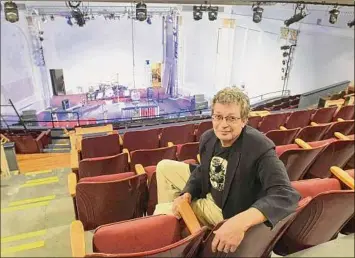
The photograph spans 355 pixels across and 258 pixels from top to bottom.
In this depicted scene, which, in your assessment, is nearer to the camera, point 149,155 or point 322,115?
point 149,155

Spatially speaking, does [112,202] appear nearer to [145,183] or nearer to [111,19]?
[145,183]

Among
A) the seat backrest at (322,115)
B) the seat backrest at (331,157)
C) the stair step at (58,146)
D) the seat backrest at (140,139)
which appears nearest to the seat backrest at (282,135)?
the seat backrest at (331,157)

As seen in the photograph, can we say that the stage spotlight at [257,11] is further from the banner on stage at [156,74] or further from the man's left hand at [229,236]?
Answer: the man's left hand at [229,236]

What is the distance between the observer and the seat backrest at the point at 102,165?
101 inches

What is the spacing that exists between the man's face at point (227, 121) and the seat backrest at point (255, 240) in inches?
17.4

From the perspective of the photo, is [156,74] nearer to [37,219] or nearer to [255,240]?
[37,219]

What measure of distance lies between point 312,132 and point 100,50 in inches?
386

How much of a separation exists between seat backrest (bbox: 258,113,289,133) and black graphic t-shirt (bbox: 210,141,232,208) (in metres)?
2.66

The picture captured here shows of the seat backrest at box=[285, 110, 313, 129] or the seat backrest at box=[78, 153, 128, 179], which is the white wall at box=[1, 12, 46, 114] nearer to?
the seat backrest at box=[78, 153, 128, 179]

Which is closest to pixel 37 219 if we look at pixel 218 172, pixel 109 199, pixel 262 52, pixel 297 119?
pixel 109 199

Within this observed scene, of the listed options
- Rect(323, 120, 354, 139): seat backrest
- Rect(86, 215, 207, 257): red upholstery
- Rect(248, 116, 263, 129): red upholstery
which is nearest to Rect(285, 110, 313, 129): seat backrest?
Rect(248, 116, 263, 129): red upholstery

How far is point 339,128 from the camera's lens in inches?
133

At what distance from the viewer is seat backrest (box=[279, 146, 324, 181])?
2295 millimetres

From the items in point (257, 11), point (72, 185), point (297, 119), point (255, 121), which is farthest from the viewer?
point (257, 11)
